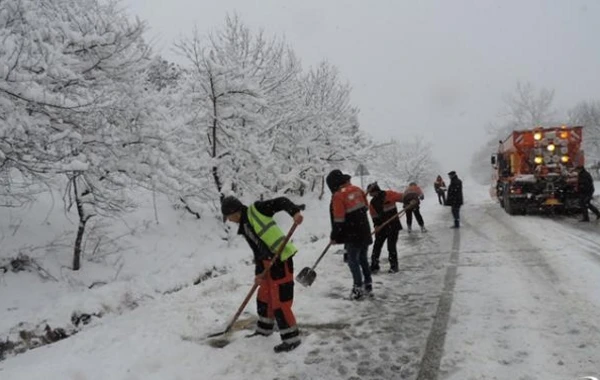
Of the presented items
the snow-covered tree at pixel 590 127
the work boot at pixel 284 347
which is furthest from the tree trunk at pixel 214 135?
the snow-covered tree at pixel 590 127

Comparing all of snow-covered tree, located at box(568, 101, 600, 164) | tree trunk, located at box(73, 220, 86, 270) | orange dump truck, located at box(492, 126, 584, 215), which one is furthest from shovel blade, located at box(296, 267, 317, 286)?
snow-covered tree, located at box(568, 101, 600, 164)

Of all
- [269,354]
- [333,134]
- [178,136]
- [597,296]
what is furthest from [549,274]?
[333,134]

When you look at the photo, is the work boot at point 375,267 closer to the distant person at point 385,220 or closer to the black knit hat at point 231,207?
the distant person at point 385,220

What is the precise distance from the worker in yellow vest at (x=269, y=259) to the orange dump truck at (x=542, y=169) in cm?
1305

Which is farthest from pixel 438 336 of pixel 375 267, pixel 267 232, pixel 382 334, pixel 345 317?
pixel 375 267

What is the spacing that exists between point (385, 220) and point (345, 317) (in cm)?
343

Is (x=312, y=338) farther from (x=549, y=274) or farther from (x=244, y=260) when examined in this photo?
(x=244, y=260)

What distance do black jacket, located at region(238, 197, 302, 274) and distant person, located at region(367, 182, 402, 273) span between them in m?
3.63

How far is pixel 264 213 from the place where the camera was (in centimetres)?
536

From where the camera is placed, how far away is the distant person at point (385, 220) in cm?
871

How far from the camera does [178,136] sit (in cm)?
1098

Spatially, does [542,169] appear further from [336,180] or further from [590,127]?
[590,127]

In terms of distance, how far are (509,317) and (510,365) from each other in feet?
4.59

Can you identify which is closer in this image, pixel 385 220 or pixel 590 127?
pixel 385 220
